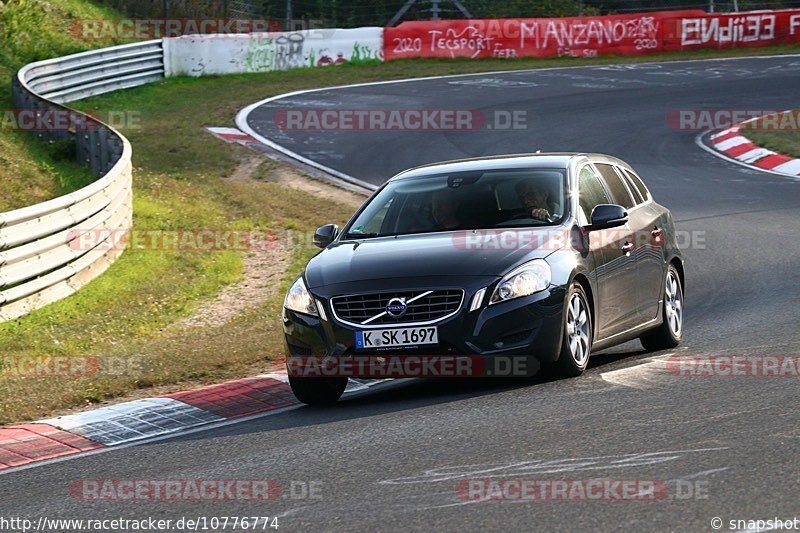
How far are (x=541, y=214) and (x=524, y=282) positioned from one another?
3.55ft

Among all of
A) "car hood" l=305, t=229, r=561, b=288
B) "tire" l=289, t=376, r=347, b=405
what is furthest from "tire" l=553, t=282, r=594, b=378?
"tire" l=289, t=376, r=347, b=405

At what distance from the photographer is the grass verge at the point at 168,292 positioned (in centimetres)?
1028

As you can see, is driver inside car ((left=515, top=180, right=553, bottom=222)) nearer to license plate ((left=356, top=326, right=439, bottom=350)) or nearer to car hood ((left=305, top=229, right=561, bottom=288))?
car hood ((left=305, top=229, right=561, bottom=288))

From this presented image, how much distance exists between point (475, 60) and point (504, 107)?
27.8 ft

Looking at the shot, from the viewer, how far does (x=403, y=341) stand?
8.72 m

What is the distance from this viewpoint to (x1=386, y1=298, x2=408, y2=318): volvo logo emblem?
8.75 m

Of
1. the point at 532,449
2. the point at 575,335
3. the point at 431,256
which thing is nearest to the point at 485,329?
the point at 431,256

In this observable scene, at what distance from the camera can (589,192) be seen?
10305 mm

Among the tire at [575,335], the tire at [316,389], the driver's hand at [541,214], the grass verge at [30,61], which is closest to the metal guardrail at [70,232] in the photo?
the grass verge at [30,61]

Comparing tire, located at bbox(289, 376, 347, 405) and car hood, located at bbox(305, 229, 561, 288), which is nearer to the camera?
car hood, located at bbox(305, 229, 561, 288)

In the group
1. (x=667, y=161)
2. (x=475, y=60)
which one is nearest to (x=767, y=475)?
(x=667, y=161)

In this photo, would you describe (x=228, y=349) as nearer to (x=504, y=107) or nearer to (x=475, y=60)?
(x=504, y=107)

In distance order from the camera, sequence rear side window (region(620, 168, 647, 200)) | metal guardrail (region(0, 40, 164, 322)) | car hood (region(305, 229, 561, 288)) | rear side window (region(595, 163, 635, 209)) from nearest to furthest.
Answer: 1. car hood (region(305, 229, 561, 288))
2. rear side window (region(595, 163, 635, 209))
3. rear side window (region(620, 168, 647, 200))
4. metal guardrail (region(0, 40, 164, 322))

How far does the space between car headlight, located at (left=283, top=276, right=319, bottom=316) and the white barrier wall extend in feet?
82.1
